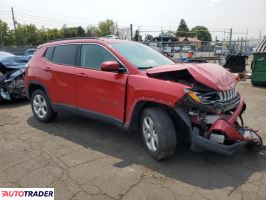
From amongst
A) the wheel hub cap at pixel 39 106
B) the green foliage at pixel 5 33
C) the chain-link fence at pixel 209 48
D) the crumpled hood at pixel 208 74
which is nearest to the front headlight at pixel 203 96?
the crumpled hood at pixel 208 74

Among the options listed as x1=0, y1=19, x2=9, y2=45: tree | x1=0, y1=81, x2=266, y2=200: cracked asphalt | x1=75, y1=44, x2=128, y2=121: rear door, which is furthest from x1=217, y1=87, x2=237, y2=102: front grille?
x1=0, y1=19, x2=9, y2=45: tree

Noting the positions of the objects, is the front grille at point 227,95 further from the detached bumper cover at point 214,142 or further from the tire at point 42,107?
the tire at point 42,107

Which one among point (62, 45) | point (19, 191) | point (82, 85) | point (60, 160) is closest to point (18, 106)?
point (62, 45)

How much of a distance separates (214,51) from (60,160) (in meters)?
19.0

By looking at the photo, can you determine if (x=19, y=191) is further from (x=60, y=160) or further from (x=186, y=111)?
(x=186, y=111)

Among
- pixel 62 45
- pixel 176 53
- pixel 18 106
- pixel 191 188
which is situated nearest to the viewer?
pixel 191 188

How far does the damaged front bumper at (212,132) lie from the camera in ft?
11.2

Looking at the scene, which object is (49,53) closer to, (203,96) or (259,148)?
(203,96)

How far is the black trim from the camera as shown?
4.38 meters

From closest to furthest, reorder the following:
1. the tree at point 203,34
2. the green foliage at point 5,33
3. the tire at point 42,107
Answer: the tire at point 42,107
the tree at point 203,34
the green foliage at point 5,33

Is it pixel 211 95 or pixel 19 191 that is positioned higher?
pixel 211 95

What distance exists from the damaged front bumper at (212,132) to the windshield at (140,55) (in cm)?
120

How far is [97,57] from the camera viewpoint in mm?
4746

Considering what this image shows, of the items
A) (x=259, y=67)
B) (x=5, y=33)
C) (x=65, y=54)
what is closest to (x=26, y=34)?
(x=5, y=33)
